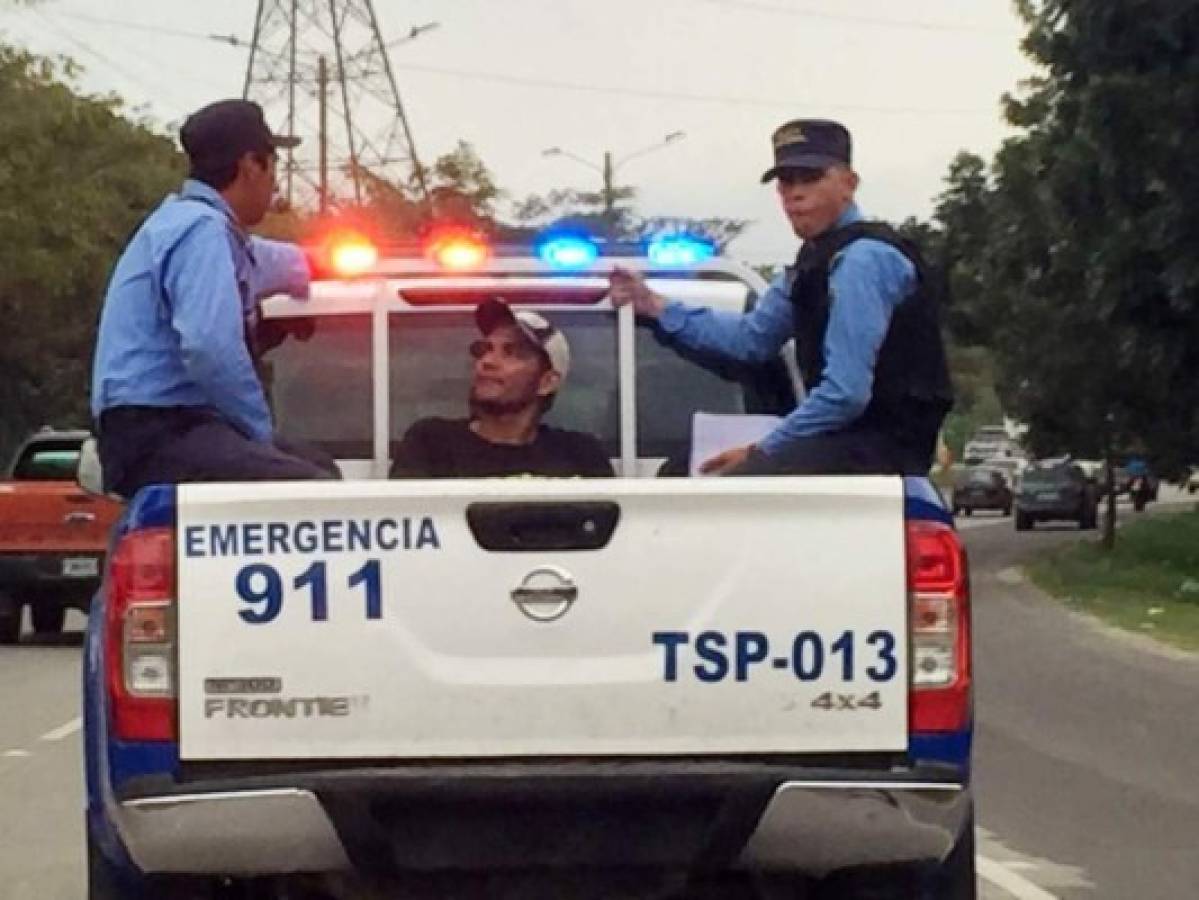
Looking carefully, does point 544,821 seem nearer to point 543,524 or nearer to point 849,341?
point 543,524

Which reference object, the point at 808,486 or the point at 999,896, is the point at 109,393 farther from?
the point at 999,896

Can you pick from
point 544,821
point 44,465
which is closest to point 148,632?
point 544,821

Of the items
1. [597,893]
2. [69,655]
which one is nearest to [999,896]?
[597,893]

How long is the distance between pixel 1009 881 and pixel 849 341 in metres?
3.67

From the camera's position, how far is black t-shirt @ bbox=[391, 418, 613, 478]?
7742 millimetres

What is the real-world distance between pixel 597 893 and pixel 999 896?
3849 millimetres

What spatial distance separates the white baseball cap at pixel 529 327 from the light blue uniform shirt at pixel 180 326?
3.02 feet

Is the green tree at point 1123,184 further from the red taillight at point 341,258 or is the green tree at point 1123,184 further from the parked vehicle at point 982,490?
the parked vehicle at point 982,490

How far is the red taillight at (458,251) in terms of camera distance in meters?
8.68

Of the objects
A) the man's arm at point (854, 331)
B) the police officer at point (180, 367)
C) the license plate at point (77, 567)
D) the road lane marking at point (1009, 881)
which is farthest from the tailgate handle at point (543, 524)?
the license plate at point (77, 567)

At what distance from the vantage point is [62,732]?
15.8 meters

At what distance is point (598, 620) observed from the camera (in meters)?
5.89

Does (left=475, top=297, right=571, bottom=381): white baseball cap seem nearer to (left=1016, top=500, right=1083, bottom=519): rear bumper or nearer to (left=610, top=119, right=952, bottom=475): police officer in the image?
(left=610, top=119, right=952, bottom=475): police officer

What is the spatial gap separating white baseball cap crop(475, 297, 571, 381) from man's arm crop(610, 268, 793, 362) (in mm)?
337
